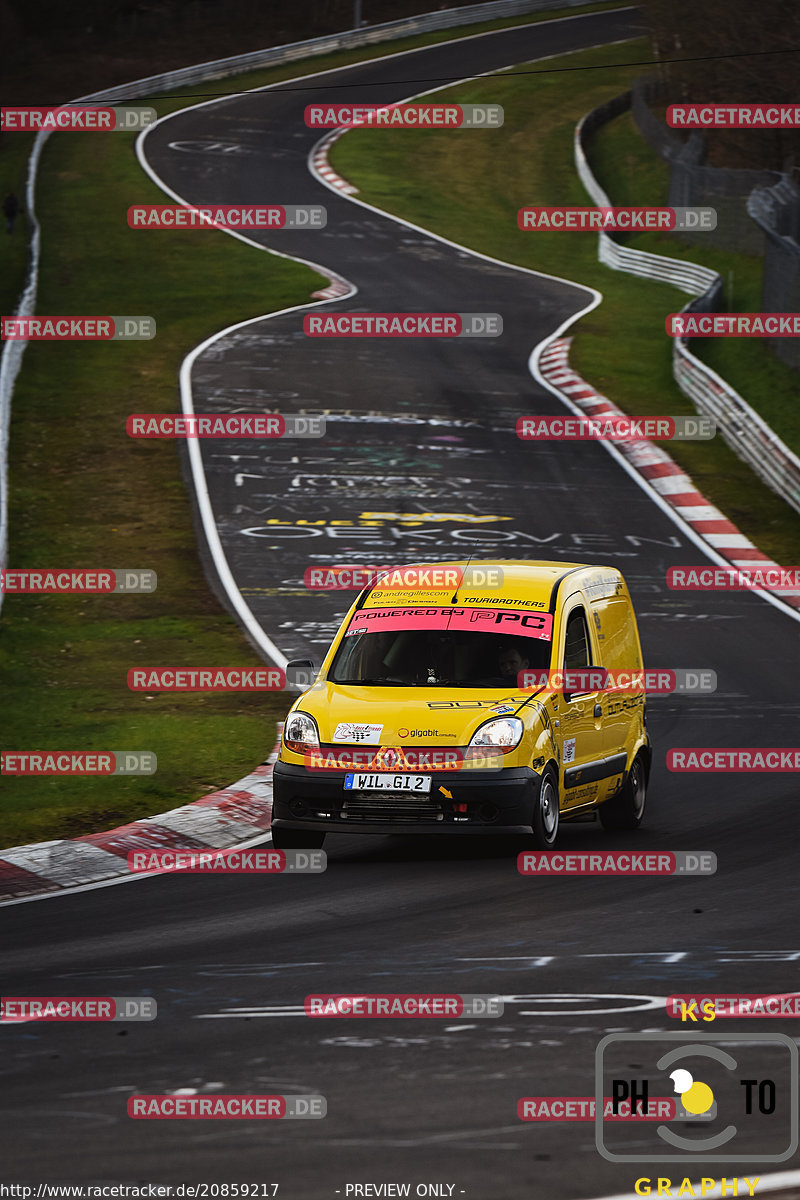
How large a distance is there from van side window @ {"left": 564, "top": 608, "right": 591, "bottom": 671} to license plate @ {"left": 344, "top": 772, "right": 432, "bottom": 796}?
1.71 metres

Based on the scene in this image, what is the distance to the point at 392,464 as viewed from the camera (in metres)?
28.7

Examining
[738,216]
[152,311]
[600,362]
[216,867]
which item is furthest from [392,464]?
[738,216]

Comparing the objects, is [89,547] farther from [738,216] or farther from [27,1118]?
[738,216]

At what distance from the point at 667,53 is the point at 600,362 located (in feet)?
103
